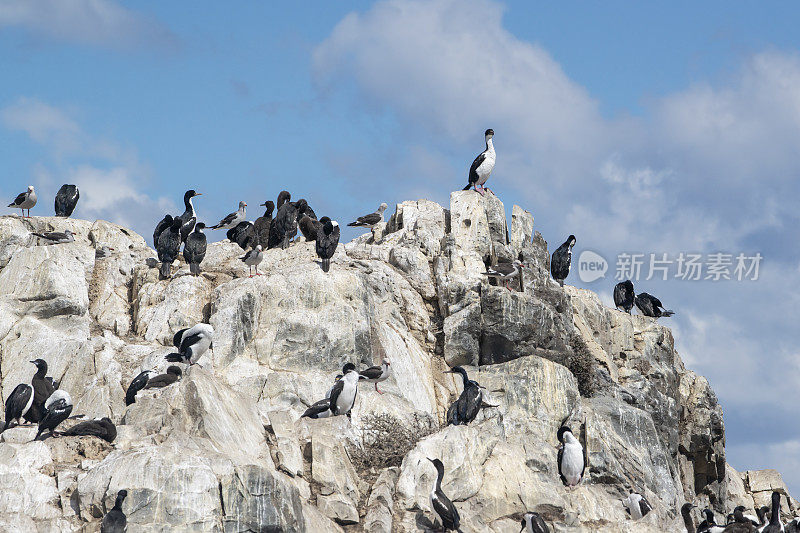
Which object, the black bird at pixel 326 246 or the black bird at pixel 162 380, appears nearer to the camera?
the black bird at pixel 162 380

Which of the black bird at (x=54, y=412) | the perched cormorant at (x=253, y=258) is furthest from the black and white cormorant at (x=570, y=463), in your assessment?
the black bird at (x=54, y=412)

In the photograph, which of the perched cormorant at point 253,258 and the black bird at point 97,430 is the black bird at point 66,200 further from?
the black bird at point 97,430

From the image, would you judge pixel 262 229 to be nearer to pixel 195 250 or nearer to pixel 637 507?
pixel 195 250

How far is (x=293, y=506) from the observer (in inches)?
835

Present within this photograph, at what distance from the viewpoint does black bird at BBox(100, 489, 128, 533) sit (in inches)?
761

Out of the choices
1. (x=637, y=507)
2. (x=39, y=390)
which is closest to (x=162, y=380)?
(x=39, y=390)

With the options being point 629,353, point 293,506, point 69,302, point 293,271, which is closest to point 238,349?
point 293,271

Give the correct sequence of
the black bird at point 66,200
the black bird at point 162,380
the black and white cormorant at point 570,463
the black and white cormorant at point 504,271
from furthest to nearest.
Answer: the black bird at point 66,200
the black and white cormorant at point 504,271
the black and white cormorant at point 570,463
the black bird at point 162,380

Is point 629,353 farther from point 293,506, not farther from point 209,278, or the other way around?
point 293,506

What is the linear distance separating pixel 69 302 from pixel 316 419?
31.6ft

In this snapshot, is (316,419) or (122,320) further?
(122,320)

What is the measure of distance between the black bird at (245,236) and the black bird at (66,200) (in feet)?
20.3

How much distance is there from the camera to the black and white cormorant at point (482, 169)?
36.7 meters

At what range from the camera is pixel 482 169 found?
120ft
